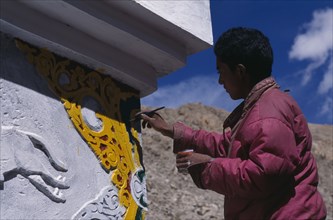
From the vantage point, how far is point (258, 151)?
1.86 m

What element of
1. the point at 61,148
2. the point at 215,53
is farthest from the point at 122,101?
the point at 215,53

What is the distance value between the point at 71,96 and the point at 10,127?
507mm

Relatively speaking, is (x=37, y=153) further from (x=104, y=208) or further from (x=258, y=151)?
(x=258, y=151)

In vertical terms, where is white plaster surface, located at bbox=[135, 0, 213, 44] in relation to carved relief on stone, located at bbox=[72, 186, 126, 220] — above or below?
above

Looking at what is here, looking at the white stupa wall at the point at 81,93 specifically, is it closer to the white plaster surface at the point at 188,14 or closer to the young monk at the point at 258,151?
the white plaster surface at the point at 188,14

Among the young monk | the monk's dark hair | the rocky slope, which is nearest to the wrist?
the young monk

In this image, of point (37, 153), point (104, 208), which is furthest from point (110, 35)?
point (104, 208)

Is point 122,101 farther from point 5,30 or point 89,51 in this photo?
point 5,30

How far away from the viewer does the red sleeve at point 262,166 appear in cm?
183

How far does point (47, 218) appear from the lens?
9.49ft

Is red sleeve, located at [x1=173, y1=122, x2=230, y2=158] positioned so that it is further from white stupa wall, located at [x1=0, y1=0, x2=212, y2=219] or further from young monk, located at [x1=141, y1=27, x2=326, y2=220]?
white stupa wall, located at [x1=0, y1=0, x2=212, y2=219]

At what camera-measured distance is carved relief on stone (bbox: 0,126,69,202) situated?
2.80 metres

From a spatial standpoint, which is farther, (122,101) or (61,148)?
(122,101)

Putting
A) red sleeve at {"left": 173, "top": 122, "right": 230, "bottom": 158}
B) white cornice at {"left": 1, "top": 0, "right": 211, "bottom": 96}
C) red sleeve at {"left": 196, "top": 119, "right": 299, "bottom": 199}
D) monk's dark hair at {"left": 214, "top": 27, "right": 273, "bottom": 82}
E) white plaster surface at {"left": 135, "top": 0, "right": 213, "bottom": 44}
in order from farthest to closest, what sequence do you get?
white plaster surface at {"left": 135, "top": 0, "right": 213, "bottom": 44}, white cornice at {"left": 1, "top": 0, "right": 211, "bottom": 96}, red sleeve at {"left": 173, "top": 122, "right": 230, "bottom": 158}, monk's dark hair at {"left": 214, "top": 27, "right": 273, "bottom": 82}, red sleeve at {"left": 196, "top": 119, "right": 299, "bottom": 199}
